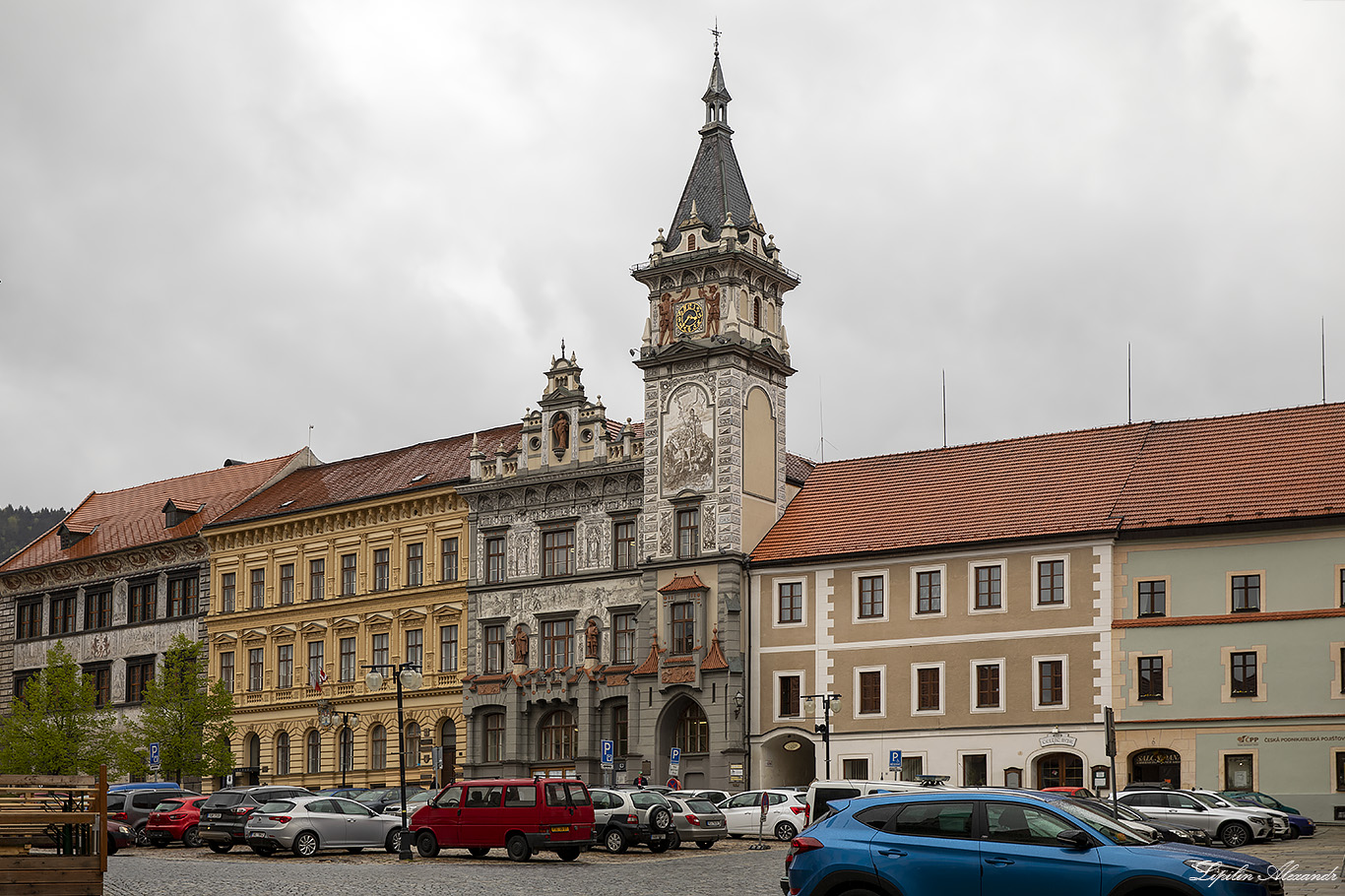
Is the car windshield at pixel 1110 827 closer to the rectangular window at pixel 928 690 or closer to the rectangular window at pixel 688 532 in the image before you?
the rectangular window at pixel 928 690

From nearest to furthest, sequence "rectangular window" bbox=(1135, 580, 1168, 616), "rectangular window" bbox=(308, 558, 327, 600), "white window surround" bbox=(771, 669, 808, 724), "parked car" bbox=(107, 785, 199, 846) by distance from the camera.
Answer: "parked car" bbox=(107, 785, 199, 846), "rectangular window" bbox=(1135, 580, 1168, 616), "white window surround" bbox=(771, 669, 808, 724), "rectangular window" bbox=(308, 558, 327, 600)

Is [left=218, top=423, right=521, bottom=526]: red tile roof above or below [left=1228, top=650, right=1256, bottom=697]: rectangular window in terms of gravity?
above

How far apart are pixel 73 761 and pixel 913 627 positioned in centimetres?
3784

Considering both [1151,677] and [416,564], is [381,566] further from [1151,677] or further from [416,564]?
[1151,677]

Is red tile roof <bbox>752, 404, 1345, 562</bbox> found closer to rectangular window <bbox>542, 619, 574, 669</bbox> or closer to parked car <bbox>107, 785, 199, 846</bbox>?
rectangular window <bbox>542, 619, 574, 669</bbox>

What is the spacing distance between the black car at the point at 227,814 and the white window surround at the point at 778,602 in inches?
862

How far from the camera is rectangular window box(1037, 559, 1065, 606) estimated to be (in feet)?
188

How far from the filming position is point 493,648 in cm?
6925

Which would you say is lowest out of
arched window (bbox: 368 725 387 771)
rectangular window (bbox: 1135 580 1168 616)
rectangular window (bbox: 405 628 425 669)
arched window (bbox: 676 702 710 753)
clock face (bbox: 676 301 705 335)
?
arched window (bbox: 368 725 387 771)

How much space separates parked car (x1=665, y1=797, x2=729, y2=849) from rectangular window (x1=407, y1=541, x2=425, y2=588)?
28.6m

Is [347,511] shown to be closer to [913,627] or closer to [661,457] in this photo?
[661,457]

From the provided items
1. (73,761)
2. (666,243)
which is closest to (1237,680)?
(666,243)

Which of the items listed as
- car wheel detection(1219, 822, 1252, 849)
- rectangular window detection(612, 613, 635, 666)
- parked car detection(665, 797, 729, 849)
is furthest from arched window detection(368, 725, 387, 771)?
car wheel detection(1219, 822, 1252, 849)

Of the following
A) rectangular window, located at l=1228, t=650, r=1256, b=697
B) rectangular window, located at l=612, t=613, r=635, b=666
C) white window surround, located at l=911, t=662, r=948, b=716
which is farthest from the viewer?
rectangular window, located at l=612, t=613, r=635, b=666
